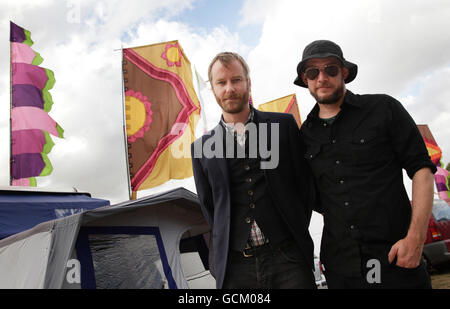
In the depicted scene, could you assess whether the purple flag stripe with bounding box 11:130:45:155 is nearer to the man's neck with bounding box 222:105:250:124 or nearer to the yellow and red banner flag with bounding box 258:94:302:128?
the man's neck with bounding box 222:105:250:124

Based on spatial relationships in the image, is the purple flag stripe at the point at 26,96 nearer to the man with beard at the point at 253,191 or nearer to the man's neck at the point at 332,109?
the man with beard at the point at 253,191

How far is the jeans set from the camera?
164 cm

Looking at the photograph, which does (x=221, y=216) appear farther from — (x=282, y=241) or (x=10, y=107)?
(x=10, y=107)

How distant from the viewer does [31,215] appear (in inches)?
242

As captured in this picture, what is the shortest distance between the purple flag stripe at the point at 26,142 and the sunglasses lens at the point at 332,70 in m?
7.13

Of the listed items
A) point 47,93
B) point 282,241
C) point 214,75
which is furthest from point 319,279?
point 47,93

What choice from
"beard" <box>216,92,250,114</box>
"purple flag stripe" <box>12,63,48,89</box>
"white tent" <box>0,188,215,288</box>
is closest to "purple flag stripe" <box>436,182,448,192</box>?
"white tent" <box>0,188,215,288</box>

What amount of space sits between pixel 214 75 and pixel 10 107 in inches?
281

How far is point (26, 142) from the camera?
7.08 m

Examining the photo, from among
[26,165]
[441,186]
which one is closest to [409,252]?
[26,165]

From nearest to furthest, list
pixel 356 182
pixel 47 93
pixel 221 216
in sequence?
pixel 356 182 → pixel 221 216 → pixel 47 93

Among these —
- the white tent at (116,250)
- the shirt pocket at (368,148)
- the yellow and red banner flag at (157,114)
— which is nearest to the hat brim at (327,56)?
the shirt pocket at (368,148)

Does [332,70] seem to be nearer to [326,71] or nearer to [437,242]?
[326,71]

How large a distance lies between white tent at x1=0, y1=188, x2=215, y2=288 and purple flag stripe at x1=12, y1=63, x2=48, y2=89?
16.3 feet
